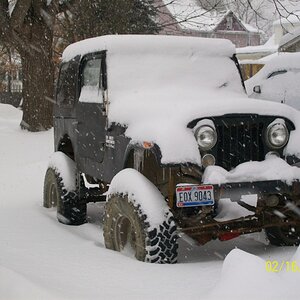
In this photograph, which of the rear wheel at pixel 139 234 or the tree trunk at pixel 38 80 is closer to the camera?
the rear wheel at pixel 139 234

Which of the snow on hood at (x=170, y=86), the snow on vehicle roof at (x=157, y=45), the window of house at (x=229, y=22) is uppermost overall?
the window of house at (x=229, y=22)

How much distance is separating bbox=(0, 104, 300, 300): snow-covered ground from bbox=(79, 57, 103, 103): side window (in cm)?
144

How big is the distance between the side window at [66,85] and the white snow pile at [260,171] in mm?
2680

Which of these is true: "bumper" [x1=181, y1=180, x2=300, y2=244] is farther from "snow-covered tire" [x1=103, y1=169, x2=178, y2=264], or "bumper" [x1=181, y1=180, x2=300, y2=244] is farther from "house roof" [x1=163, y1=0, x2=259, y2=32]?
"house roof" [x1=163, y1=0, x2=259, y2=32]

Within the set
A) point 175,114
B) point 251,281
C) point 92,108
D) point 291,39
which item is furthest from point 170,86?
point 291,39

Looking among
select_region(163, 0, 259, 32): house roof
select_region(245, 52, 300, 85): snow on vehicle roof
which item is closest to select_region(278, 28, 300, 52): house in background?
select_region(163, 0, 259, 32): house roof

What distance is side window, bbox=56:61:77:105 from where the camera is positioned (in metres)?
6.96

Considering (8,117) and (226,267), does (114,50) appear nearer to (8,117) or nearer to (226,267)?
(226,267)

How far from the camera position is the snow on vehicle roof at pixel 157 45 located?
6.07 m

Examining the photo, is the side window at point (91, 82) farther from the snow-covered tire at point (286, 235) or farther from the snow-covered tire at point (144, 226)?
the snow-covered tire at point (286, 235)

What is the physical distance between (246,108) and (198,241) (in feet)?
3.98

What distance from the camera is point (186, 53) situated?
6.27 m

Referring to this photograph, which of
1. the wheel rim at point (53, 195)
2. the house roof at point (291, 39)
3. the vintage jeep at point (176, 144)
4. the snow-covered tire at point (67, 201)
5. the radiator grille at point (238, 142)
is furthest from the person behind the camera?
the house roof at point (291, 39)

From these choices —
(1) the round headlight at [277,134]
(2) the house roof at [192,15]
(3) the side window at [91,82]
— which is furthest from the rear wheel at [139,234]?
(2) the house roof at [192,15]
